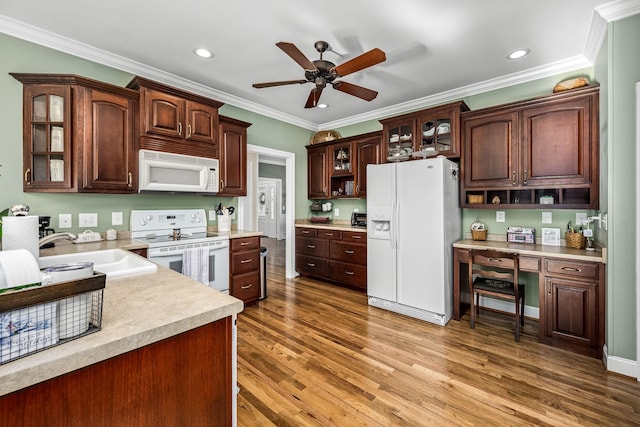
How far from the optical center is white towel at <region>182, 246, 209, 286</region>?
9.20 feet

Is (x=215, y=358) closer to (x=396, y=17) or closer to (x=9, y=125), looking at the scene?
(x=396, y=17)

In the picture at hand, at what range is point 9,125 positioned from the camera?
2.35 m

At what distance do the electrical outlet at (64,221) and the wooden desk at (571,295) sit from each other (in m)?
4.17

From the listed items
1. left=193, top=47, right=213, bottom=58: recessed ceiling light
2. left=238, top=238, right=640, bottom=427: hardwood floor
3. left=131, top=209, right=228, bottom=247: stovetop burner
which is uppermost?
left=193, top=47, right=213, bottom=58: recessed ceiling light

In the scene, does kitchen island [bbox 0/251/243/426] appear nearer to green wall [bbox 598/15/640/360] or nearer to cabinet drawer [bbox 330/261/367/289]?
green wall [bbox 598/15/640/360]

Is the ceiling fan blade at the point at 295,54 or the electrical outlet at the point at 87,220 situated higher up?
the ceiling fan blade at the point at 295,54

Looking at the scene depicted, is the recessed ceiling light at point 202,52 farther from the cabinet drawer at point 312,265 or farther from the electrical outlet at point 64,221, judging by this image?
the cabinet drawer at point 312,265

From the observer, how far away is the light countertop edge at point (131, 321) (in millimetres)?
618

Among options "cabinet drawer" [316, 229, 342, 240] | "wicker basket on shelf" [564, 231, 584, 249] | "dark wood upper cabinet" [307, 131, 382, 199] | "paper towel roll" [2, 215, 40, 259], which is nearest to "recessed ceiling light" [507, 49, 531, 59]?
"dark wood upper cabinet" [307, 131, 382, 199]

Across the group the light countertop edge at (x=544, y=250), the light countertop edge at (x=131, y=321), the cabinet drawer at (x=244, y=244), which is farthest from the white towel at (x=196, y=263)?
the light countertop edge at (x=544, y=250)

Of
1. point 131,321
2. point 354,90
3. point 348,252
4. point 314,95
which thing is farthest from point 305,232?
point 131,321

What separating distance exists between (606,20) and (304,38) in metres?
2.35

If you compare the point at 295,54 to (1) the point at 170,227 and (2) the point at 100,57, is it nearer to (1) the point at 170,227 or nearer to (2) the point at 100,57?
(2) the point at 100,57

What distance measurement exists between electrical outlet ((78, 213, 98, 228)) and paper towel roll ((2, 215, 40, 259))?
1.84m
